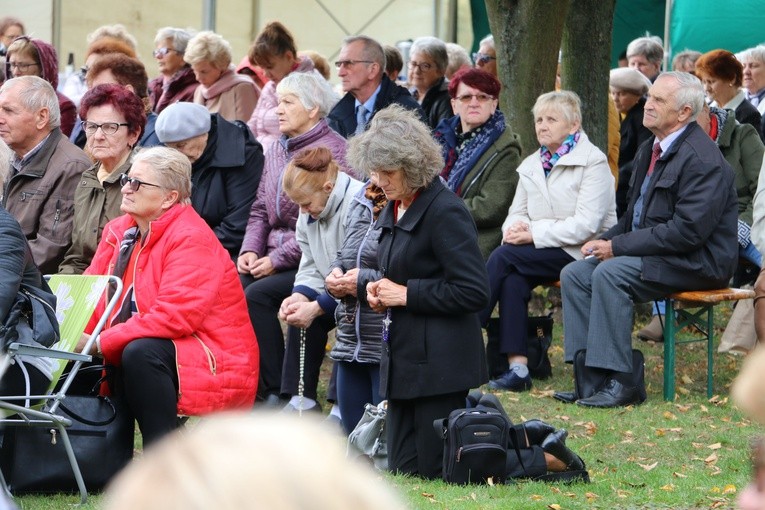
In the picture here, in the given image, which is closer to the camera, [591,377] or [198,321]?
[198,321]

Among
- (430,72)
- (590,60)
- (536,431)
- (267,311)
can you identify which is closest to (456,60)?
(430,72)

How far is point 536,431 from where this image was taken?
6203 millimetres

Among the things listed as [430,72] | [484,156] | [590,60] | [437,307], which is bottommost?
[437,307]

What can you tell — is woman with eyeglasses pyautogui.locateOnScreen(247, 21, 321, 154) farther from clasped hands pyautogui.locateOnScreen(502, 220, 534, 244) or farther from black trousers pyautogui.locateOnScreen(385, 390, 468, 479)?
black trousers pyautogui.locateOnScreen(385, 390, 468, 479)

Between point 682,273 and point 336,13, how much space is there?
12189 millimetres

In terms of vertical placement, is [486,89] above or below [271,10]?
below

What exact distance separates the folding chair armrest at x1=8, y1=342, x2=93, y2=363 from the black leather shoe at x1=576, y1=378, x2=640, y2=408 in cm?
344

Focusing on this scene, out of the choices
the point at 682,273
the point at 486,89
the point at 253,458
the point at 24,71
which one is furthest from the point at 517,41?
the point at 253,458

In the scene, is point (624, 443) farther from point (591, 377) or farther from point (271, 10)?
point (271, 10)

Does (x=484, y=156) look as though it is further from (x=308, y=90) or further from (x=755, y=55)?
(x=755, y=55)

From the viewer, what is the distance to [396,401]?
635 cm

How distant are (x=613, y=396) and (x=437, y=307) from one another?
2.30 metres

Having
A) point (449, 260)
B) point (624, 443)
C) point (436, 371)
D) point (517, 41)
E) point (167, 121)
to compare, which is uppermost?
point (517, 41)

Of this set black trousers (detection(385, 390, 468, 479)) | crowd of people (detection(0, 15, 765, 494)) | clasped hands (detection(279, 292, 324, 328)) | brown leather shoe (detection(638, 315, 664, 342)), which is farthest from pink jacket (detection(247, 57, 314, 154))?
black trousers (detection(385, 390, 468, 479))
